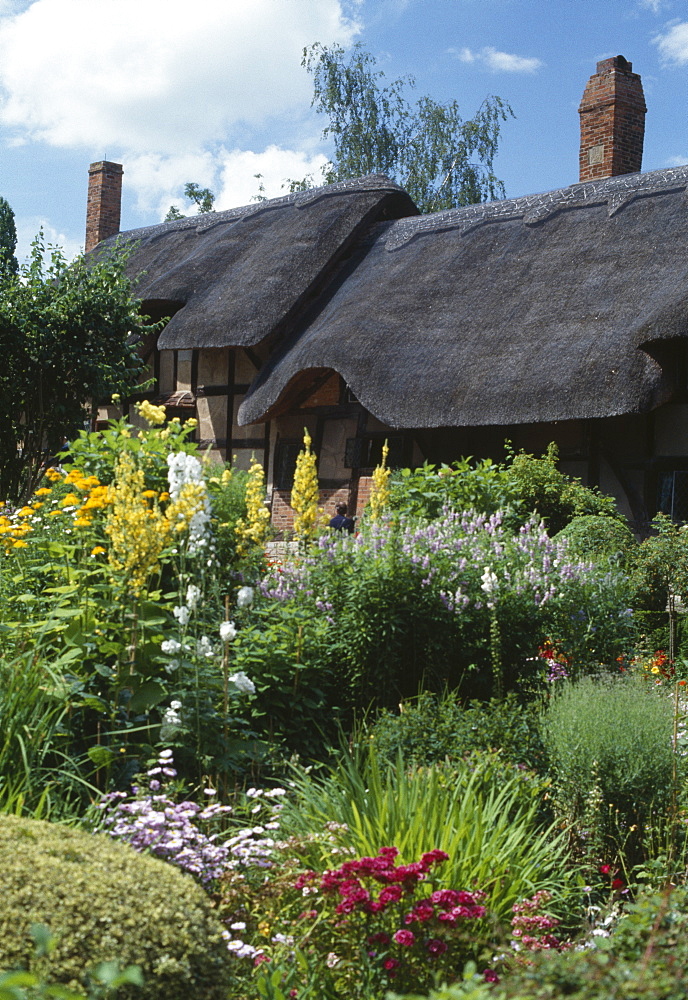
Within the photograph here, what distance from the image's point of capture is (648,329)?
36.9ft

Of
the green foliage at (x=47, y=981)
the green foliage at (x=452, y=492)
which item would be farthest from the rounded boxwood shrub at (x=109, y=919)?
the green foliage at (x=452, y=492)

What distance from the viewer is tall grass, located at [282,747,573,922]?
381 centimetres

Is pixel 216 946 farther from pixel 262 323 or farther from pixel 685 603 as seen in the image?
pixel 262 323

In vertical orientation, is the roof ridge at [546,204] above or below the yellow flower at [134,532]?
above

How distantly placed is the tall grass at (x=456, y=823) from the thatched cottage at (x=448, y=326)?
23.4 ft

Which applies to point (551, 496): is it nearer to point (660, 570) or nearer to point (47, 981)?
point (660, 570)

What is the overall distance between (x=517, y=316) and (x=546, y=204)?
9.79 feet

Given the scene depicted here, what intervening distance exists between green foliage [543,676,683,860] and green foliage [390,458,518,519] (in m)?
5.05

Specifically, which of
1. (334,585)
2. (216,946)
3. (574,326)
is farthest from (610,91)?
(216,946)

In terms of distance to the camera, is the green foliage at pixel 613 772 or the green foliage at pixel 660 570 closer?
the green foliage at pixel 613 772

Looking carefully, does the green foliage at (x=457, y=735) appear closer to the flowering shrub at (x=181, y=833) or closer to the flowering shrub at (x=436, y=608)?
the flowering shrub at (x=436, y=608)

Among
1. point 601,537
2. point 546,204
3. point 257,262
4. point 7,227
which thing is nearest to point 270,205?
point 257,262

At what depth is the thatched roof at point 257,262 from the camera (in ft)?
53.4

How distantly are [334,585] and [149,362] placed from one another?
1355 centimetres
